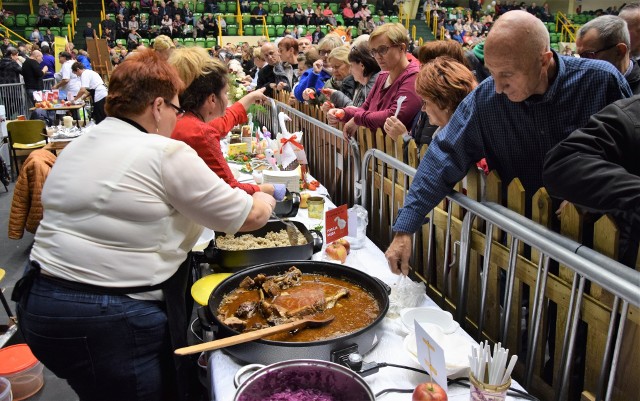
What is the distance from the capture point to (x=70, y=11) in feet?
71.7

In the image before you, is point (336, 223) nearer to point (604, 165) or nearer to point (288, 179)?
point (288, 179)

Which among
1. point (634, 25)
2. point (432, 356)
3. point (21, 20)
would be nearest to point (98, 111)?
point (634, 25)

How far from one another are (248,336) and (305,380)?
0.26 metres

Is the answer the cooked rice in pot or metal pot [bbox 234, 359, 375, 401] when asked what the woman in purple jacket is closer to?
the cooked rice in pot

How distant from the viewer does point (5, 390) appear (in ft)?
8.39

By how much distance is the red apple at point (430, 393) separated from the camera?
1.25m

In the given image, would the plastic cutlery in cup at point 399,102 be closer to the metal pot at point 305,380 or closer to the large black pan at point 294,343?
the large black pan at point 294,343

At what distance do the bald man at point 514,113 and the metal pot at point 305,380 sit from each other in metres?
0.75

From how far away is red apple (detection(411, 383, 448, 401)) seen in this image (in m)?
1.25

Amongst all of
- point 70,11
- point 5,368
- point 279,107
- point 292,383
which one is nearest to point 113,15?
point 70,11

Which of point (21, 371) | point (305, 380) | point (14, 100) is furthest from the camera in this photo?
point (14, 100)

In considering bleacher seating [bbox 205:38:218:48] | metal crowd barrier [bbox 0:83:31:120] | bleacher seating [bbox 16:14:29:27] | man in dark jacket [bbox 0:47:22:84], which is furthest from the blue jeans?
bleacher seating [bbox 16:14:29:27]

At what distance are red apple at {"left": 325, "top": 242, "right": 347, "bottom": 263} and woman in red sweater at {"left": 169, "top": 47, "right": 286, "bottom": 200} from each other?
1.24ft

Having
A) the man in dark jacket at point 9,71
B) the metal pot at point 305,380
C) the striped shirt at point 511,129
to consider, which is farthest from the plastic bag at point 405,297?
the man in dark jacket at point 9,71
